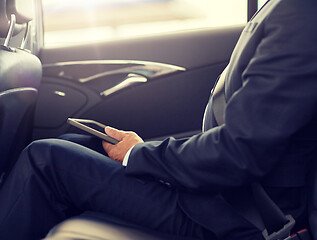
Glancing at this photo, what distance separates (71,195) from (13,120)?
0.34 metres

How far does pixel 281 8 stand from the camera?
1.00m

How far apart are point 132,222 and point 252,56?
0.48 m

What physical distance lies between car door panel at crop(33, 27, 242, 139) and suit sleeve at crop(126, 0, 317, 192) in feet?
3.02

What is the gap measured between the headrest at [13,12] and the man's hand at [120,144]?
42 centimetres

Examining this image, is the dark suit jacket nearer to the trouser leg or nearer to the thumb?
the trouser leg

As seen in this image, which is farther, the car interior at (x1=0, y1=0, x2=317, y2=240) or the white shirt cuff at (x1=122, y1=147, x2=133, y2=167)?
the car interior at (x1=0, y1=0, x2=317, y2=240)

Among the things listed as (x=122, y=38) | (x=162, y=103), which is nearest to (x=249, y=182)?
(x=162, y=103)

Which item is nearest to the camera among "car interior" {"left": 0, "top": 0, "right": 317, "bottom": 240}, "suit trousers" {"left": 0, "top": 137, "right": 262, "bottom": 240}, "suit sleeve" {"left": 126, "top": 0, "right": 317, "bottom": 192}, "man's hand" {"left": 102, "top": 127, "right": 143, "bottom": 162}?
"suit sleeve" {"left": 126, "top": 0, "right": 317, "bottom": 192}

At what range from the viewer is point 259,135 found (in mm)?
961

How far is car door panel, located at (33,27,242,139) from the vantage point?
6.43 feet

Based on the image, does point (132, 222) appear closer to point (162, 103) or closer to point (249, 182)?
point (249, 182)

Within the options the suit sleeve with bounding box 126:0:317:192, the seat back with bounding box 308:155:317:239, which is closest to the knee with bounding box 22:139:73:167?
the suit sleeve with bounding box 126:0:317:192

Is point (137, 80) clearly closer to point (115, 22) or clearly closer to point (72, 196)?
point (115, 22)

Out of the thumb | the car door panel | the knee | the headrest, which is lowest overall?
the car door panel
